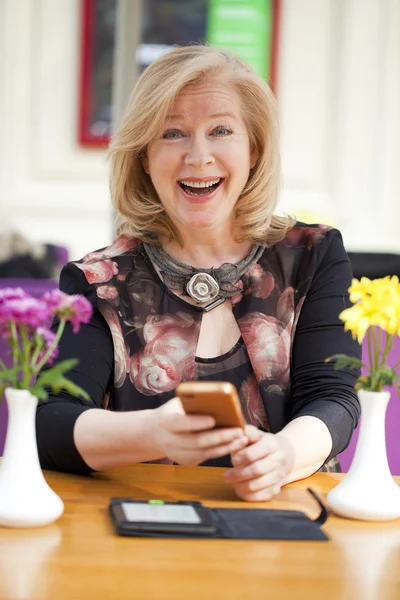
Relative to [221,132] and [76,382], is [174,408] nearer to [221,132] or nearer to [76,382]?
[76,382]

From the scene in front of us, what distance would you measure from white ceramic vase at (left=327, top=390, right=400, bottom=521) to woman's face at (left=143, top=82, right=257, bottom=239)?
668 millimetres

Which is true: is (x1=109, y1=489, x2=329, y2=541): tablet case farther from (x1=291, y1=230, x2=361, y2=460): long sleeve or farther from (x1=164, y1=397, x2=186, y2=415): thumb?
(x1=291, y1=230, x2=361, y2=460): long sleeve

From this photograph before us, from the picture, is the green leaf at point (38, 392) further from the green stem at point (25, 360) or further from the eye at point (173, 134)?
the eye at point (173, 134)

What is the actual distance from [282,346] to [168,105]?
0.50 m

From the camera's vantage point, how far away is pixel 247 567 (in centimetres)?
104

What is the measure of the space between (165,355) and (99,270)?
0.68 feet

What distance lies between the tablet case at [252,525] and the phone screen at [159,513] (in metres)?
0.02

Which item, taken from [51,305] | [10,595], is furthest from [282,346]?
[10,595]

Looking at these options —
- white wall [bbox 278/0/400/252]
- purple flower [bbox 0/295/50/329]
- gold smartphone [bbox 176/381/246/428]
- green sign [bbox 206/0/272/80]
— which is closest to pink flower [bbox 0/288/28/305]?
purple flower [bbox 0/295/50/329]

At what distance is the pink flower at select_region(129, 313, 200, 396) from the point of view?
1784 mm

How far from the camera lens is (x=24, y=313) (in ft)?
3.72

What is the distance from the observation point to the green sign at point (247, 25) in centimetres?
705

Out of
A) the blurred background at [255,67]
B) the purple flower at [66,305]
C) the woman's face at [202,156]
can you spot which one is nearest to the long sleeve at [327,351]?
the woman's face at [202,156]

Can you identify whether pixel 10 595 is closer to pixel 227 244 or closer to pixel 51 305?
pixel 51 305
